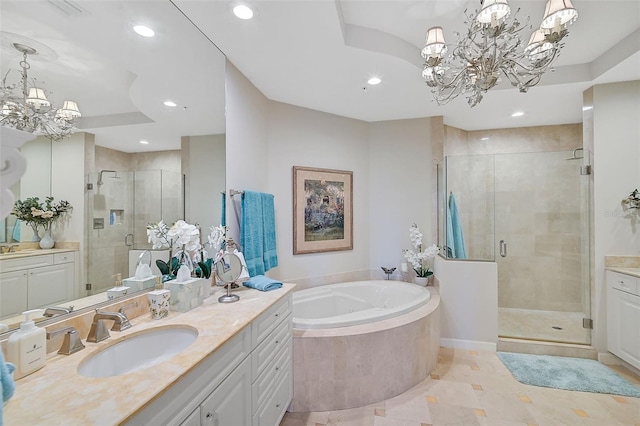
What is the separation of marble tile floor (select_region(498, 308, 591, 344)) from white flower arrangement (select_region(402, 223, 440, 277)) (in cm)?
105

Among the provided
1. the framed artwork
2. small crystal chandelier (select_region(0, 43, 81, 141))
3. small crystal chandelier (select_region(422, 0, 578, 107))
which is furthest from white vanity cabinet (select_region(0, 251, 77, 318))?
small crystal chandelier (select_region(422, 0, 578, 107))

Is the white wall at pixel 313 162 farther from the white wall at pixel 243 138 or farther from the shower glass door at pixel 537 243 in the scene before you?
the shower glass door at pixel 537 243

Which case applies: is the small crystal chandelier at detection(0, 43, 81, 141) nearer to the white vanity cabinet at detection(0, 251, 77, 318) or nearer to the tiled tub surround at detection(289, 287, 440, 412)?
the white vanity cabinet at detection(0, 251, 77, 318)

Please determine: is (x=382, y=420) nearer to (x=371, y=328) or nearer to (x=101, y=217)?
(x=371, y=328)

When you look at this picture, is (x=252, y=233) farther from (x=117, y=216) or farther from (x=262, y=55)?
(x=262, y=55)

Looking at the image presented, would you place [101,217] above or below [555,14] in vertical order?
below

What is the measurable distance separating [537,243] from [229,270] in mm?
4075

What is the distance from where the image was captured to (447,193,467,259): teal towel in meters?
3.27

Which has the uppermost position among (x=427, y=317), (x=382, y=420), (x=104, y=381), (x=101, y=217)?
(x=101, y=217)

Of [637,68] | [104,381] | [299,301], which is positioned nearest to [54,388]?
[104,381]

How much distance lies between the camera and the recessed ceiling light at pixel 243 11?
1608 mm

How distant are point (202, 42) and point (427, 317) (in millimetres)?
2796

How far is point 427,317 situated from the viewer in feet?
8.09

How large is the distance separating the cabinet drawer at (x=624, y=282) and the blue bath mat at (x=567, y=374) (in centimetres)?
77
